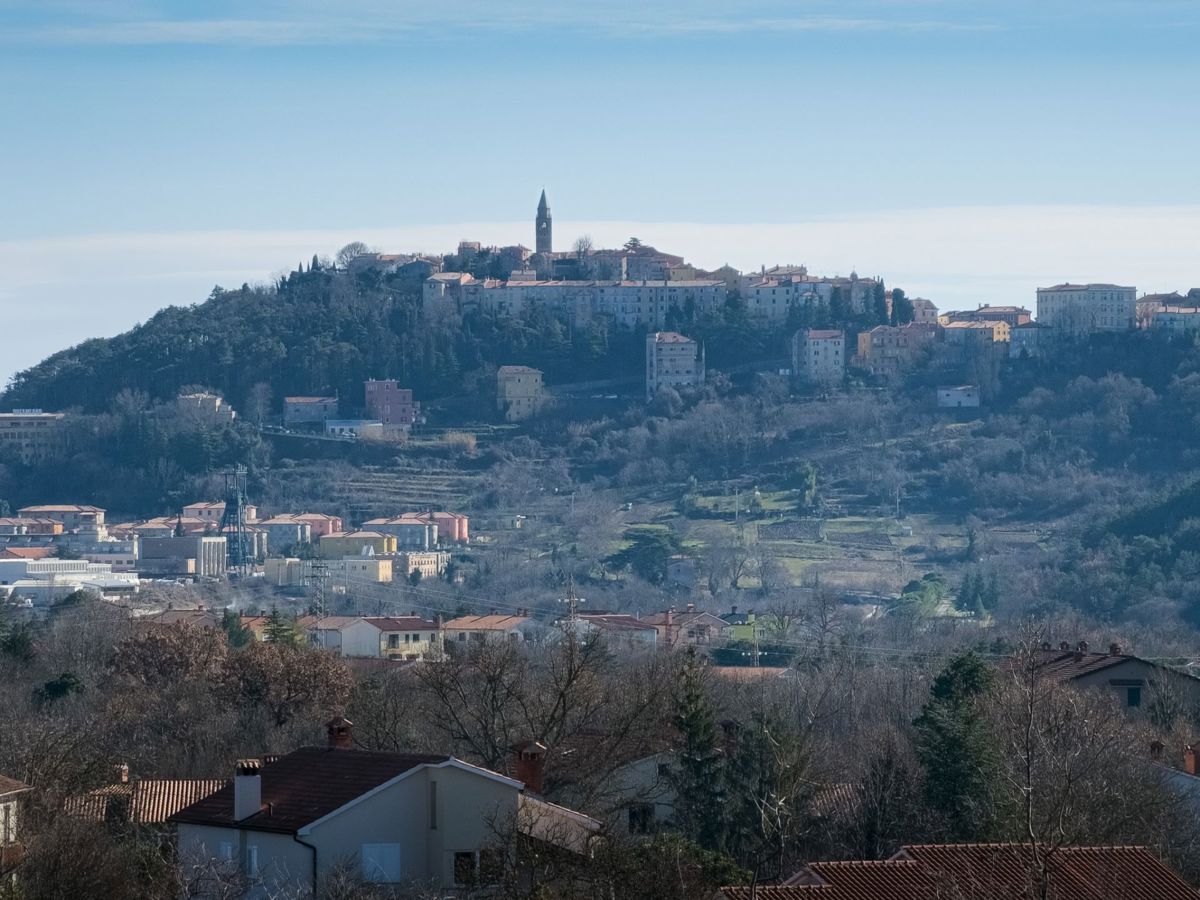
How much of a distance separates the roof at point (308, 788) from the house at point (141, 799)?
1.99 metres

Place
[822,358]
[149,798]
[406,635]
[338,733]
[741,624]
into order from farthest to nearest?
[822,358], [741,624], [406,635], [149,798], [338,733]

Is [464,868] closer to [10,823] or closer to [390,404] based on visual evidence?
[10,823]

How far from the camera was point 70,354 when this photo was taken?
548 feet

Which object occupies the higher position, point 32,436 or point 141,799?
point 141,799

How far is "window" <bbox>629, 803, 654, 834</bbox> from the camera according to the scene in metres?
25.8

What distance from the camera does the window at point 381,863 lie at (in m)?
20.5

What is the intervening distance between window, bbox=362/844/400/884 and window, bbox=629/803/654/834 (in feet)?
16.9

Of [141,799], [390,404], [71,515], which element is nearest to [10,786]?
[141,799]

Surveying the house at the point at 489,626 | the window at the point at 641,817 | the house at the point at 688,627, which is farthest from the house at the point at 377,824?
the house at the point at 688,627

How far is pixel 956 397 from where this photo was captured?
477 feet

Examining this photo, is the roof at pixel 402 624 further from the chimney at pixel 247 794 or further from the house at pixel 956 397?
the house at pixel 956 397

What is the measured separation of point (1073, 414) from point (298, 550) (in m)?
44.5

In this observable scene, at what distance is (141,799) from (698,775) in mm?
5656

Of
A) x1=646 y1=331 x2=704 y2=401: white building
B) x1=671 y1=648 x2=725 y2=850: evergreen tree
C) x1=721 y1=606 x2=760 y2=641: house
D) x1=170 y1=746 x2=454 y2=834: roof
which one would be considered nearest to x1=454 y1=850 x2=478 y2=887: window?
→ x1=170 y1=746 x2=454 y2=834: roof
